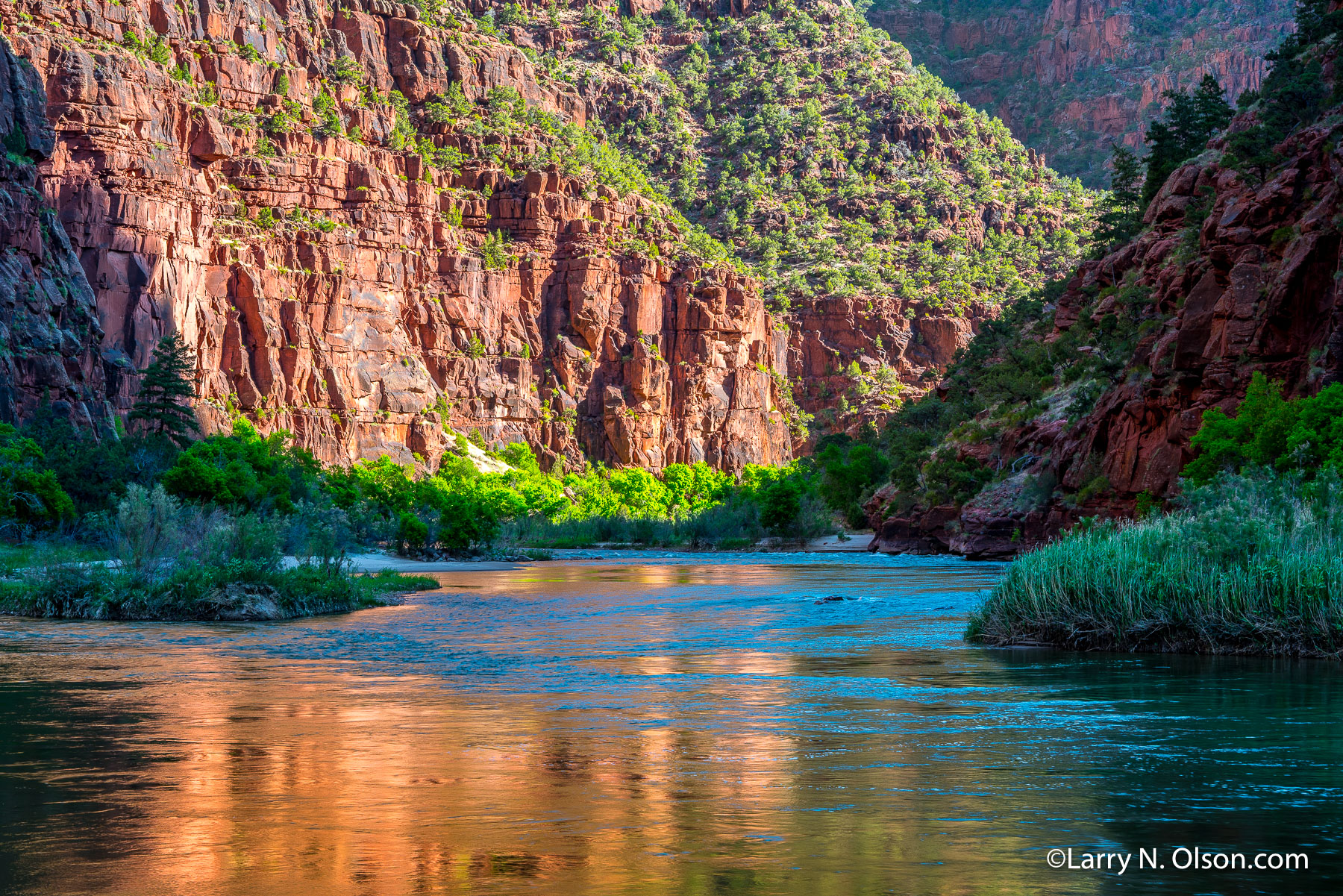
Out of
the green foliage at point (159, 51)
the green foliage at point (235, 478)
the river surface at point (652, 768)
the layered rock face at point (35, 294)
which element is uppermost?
the green foliage at point (159, 51)

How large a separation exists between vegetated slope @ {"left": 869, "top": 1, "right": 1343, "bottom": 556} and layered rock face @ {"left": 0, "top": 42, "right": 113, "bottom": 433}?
188 ft

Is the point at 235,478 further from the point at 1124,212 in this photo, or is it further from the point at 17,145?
the point at 1124,212

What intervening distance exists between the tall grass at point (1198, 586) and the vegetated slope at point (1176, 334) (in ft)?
71.4

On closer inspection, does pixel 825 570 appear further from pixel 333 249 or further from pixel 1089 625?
pixel 333 249

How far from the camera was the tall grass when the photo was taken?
24.8 m

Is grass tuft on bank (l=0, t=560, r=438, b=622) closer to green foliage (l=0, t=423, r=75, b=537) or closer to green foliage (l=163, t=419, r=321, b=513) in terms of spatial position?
green foliage (l=0, t=423, r=75, b=537)

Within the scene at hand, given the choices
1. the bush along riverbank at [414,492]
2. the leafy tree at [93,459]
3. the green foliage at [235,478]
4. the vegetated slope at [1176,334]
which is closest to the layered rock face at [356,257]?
the bush along riverbank at [414,492]

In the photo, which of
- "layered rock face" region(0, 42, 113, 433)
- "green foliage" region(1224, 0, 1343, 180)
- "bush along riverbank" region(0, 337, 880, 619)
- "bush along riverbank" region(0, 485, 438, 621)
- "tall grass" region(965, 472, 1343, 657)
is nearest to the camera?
"tall grass" region(965, 472, 1343, 657)

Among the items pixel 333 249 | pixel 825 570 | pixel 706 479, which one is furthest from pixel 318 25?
pixel 825 570

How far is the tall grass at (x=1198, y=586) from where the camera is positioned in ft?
81.4

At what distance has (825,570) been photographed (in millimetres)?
67688

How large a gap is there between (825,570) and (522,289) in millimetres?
120915

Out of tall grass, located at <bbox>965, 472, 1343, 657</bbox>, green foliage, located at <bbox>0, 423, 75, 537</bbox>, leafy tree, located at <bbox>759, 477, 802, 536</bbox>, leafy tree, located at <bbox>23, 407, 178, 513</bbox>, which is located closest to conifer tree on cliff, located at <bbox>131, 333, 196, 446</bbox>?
leafy tree, located at <bbox>23, 407, 178, 513</bbox>

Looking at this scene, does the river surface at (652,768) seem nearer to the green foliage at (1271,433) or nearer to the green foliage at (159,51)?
the green foliage at (1271,433)
